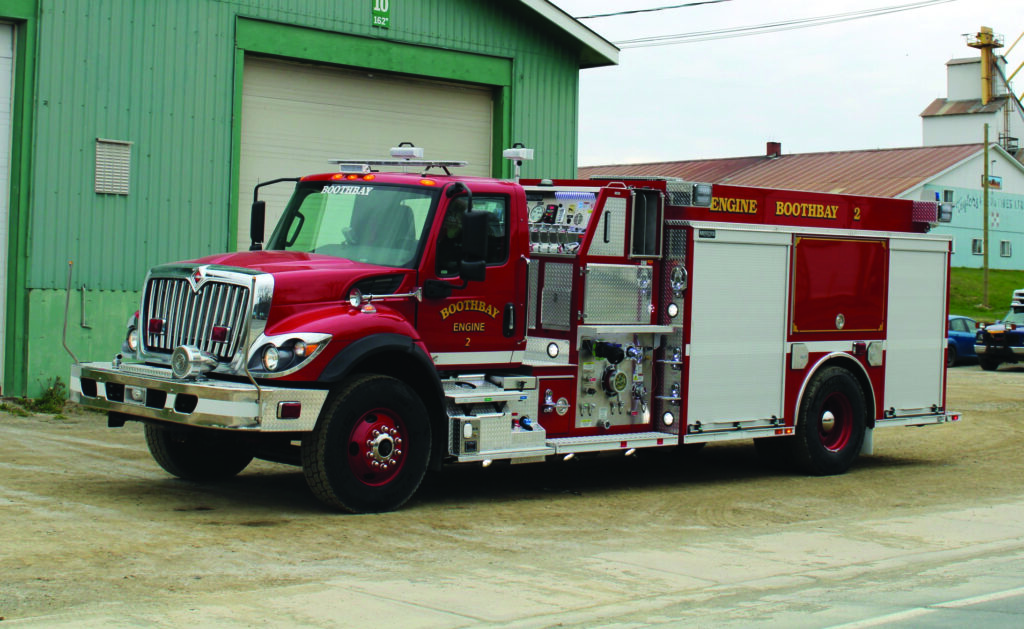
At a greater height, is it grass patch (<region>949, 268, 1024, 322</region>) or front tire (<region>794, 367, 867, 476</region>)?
grass patch (<region>949, 268, 1024, 322</region>)

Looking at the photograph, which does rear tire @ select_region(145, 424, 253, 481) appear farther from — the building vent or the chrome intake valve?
the building vent

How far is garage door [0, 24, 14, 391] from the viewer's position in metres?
15.8

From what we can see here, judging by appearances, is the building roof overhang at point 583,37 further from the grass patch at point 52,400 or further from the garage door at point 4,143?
the grass patch at point 52,400

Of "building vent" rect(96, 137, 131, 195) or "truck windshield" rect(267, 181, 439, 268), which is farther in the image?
"building vent" rect(96, 137, 131, 195)

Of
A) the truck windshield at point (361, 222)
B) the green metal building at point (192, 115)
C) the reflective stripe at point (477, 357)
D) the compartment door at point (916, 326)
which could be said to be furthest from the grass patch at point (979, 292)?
the truck windshield at point (361, 222)

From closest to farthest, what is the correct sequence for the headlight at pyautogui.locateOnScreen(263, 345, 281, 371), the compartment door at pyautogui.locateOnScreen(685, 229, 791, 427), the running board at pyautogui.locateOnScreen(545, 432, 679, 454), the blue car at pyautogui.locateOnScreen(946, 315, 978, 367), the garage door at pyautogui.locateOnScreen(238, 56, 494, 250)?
the headlight at pyautogui.locateOnScreen(263, 345, 281, 371), the running board at pyautogui.locateOnScreen(545, 432, 679, 454), the compartment door at pyautogui.locateOnScreen(685, 229, 791, 427), the garage door at pyautogui.locateOnScreen(238, 56, 494, 250), the blue car at pyautogui.locateOnScreen(946, 315, 978, 367)

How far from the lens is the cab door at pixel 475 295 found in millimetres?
10422

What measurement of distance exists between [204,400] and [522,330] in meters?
2.93

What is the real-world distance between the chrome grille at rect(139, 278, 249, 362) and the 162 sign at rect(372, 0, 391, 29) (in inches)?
364

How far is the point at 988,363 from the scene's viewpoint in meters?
32.5

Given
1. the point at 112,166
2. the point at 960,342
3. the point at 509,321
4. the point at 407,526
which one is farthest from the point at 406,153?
the point at 960,342

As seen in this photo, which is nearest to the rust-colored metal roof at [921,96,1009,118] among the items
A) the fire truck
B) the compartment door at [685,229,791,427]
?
the fire truck

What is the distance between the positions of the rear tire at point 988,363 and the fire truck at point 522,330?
759 inches

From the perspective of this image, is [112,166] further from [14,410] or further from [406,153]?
[406,153]
